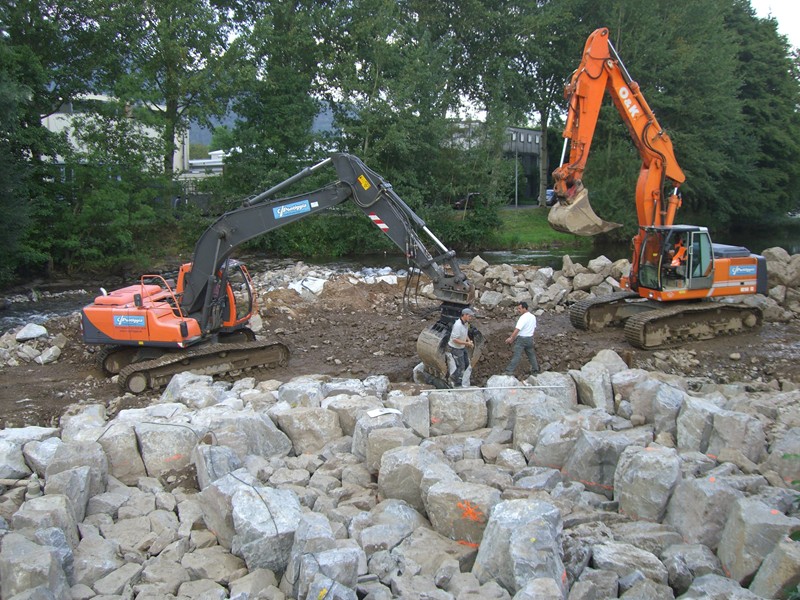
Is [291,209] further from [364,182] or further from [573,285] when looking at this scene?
[573,285]

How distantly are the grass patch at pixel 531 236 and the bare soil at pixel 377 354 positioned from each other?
16.9 metres

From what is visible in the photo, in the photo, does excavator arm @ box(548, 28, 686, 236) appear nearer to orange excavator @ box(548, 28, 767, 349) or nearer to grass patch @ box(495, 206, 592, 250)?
orange excavator @ box(548, 28, 767, 349)

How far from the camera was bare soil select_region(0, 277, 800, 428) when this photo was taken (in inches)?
426

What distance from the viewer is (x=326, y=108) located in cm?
3119

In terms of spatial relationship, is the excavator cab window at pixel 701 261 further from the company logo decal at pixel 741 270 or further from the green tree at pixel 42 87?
the green tree at pixel 42 87

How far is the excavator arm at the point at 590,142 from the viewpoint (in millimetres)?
12453

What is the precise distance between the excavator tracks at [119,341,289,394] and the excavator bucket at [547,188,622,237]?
525 cm

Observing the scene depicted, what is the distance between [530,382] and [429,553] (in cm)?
407

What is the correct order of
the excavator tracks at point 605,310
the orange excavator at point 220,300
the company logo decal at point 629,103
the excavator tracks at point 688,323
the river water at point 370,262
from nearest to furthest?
the orange excavator at point 220,300 < the excavator tracks at point 688,323 < the company logo decal at point 629,103 < the excavator tracks at point 605,310 < the river water at point 370,262

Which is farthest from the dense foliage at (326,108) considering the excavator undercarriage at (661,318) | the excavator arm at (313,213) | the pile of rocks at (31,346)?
the excavator undercarriage at (661,318)

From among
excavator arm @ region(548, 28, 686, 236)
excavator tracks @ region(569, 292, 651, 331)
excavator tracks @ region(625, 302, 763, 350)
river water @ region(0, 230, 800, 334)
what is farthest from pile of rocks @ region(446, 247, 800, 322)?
river water @ region(0, 230, 800, 334)

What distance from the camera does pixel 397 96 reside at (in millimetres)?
28531

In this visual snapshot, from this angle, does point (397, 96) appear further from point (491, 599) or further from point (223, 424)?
point (491, 599)

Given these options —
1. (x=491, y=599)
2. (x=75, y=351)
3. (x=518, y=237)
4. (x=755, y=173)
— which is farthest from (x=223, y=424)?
(x=755, y=173)
